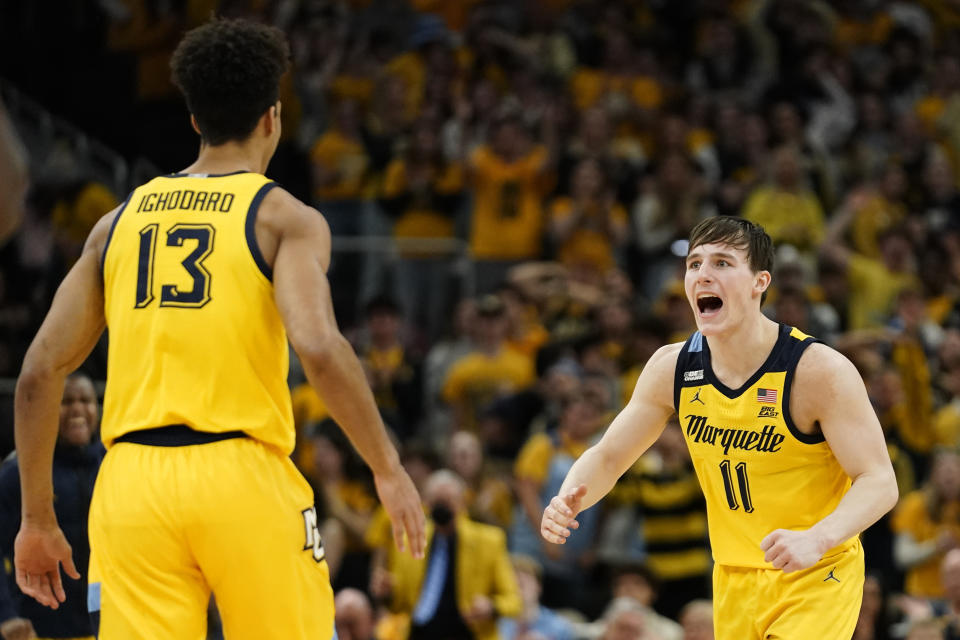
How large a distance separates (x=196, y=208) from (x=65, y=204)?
8159mm

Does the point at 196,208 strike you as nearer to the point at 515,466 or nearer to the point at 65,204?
the point at 515,466

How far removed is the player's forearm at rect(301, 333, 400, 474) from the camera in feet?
14.4

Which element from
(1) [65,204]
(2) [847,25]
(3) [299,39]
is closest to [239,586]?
(1) [65,204]

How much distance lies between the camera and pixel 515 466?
37.0ft

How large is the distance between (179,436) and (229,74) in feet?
4.11

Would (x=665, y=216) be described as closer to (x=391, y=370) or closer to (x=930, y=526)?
(x=391, y=370)

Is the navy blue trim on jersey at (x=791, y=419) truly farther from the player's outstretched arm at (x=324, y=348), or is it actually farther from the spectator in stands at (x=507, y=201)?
the spectator in stands at (x=507, y=201)

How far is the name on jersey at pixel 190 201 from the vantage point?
14.9 feet

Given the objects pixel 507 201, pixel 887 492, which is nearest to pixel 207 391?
pixel 887 492

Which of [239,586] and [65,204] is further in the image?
[65,204]

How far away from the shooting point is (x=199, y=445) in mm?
4410

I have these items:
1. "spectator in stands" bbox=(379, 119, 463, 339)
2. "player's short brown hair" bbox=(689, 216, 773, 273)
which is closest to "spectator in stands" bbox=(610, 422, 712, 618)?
"spectator in stands" bbox=(379, 119, 463, 339)

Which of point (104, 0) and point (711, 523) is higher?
point (104, 0)

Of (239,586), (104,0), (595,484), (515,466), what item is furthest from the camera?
(104,0)
